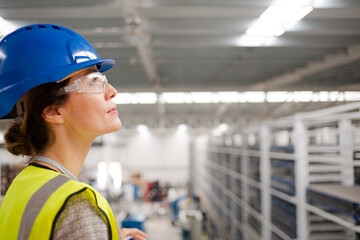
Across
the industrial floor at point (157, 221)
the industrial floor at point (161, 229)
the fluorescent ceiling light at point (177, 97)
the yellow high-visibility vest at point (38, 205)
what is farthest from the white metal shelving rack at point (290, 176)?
the industrial floor at point (157, 221)

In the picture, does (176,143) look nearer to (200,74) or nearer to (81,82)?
(200,74)

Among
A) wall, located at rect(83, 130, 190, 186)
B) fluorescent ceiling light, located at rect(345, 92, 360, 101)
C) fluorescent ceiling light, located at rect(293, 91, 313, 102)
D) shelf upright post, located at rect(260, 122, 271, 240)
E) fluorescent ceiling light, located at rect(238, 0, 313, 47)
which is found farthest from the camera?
wall, located at rect(83, 130, 190, 186)

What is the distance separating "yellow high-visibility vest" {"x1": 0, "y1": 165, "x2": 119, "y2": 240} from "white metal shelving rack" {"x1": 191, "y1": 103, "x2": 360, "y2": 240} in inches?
103

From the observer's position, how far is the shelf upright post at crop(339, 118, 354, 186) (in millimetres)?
2754

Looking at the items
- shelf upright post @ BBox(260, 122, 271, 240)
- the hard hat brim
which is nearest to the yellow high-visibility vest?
the hard hat brim

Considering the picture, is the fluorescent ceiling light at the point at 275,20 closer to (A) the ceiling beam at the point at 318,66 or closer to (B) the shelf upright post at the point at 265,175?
(B) the shelf upright post at the point at 265,175

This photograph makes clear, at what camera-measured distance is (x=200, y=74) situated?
6898mm

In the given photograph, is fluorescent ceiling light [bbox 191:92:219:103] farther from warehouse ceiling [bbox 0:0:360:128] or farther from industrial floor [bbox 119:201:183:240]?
industrial floor [bbox 119:201:183:240]

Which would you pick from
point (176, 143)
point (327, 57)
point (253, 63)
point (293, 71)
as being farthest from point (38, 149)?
point (176, 143)

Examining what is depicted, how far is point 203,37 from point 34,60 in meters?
3.41

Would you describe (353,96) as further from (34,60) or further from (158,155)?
(158,155)

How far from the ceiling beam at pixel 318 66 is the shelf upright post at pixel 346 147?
2.12 metres

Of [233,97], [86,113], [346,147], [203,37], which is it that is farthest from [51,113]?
[233,97]

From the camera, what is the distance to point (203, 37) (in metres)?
4.04
